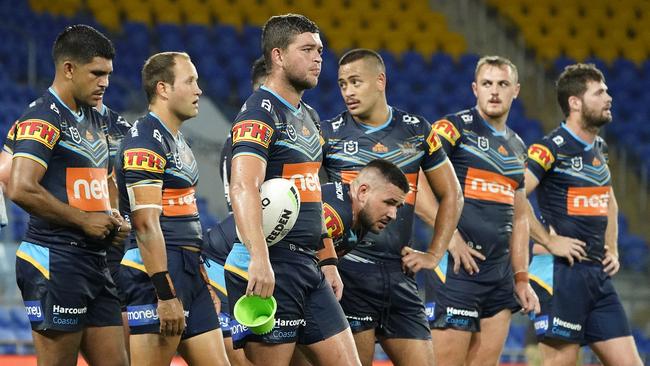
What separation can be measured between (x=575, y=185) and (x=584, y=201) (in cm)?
13

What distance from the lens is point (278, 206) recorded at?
532 cm

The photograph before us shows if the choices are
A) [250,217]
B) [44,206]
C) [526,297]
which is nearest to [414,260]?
[526,297]

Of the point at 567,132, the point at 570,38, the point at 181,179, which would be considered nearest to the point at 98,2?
the point at 570,38

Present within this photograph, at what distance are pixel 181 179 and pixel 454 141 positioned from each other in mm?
2322

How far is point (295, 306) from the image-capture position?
5461mm

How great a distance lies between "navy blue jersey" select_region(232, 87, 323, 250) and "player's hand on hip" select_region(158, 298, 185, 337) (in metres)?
0.71

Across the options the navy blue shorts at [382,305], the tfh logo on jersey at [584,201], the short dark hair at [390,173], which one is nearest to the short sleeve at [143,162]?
the short dark hair at [390,173]

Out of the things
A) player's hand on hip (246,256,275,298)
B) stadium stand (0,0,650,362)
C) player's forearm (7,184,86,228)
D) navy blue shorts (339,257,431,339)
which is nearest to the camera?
player's hand on hip (246,256,275,298)

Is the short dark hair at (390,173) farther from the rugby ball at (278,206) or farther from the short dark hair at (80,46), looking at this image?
the short dark hair at (80,46)

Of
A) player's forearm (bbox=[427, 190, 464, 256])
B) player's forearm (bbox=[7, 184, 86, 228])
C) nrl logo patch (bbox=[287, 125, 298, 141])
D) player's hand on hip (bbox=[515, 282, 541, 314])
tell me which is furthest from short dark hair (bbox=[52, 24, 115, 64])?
player's hand on hip (bbox=[515, 282, 541, 314])

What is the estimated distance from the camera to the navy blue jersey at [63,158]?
5750 mm

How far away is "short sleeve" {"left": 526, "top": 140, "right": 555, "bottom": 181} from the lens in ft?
26.5

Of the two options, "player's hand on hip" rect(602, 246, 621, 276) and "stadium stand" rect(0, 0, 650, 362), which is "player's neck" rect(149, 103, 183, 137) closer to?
"player's hand on hip" rect(602, 246, 621, 276)

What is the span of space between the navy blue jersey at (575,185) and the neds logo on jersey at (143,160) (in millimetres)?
3289
